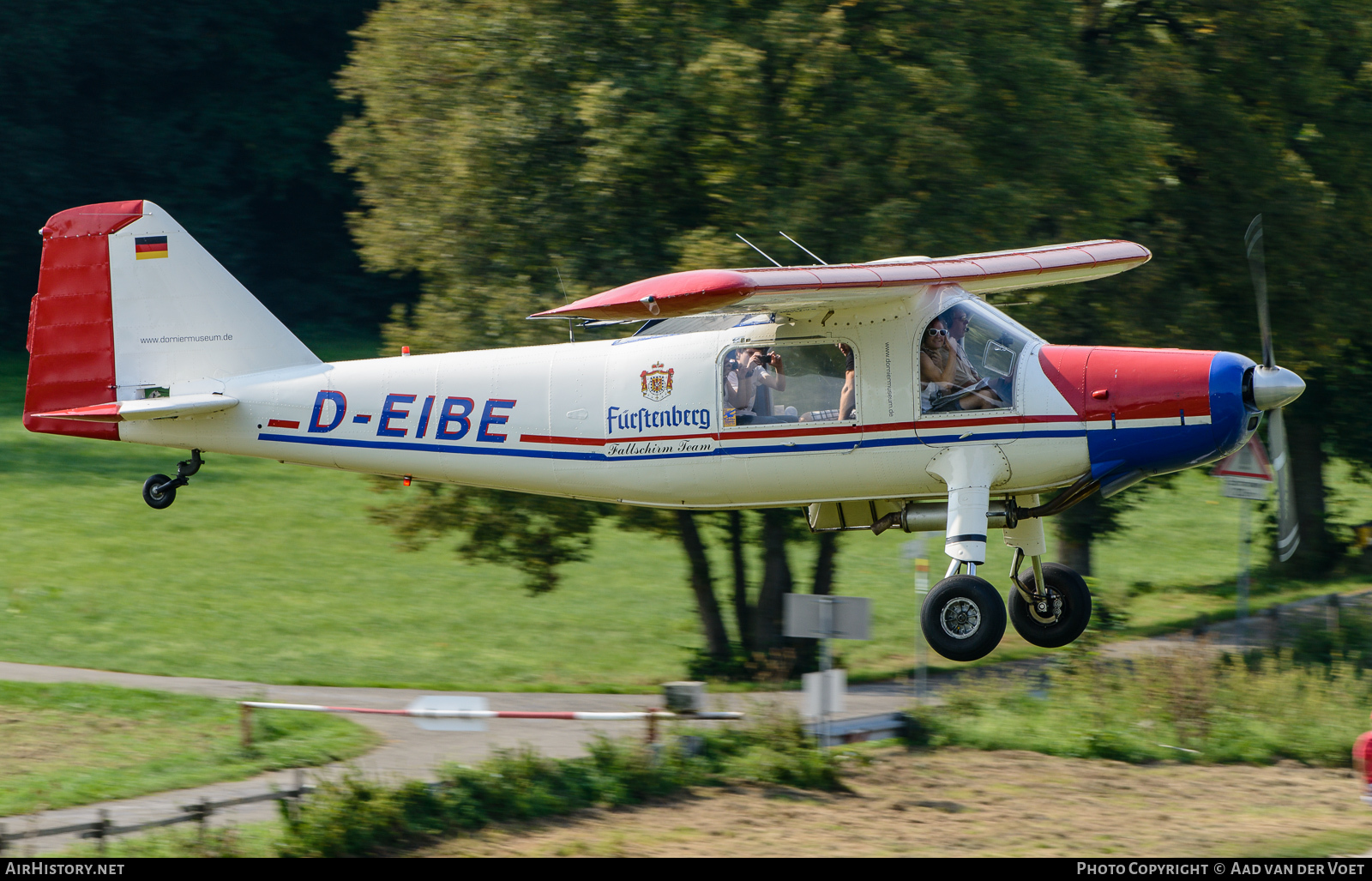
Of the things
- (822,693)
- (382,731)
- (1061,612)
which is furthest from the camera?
(382,731)

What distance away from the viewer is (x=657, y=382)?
470 inches

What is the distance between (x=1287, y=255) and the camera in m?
20.8

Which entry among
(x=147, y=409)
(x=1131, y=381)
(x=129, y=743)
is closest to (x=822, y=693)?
(x=1131, y=381)

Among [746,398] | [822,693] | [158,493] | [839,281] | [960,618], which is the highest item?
[839,281]

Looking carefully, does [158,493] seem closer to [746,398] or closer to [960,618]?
[746,398]

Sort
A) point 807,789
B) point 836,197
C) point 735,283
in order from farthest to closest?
point 836,197, point 807,789, point 735,283

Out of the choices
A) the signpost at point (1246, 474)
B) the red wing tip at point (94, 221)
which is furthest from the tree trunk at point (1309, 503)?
the red wing tip at point (94, 221)

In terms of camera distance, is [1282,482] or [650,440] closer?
[650,440]

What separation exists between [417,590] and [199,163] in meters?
29.9

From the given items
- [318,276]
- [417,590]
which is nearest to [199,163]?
[318,276]

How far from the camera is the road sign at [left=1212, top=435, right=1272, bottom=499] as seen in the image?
1941 centimetres

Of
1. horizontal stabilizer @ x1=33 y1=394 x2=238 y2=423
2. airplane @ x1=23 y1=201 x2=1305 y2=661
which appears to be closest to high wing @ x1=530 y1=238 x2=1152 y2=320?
airplane @ x1=23 y1=201 x2=1305 y2=661

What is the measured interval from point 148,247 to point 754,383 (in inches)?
235

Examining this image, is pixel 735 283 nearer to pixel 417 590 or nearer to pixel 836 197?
pixel 836 197
